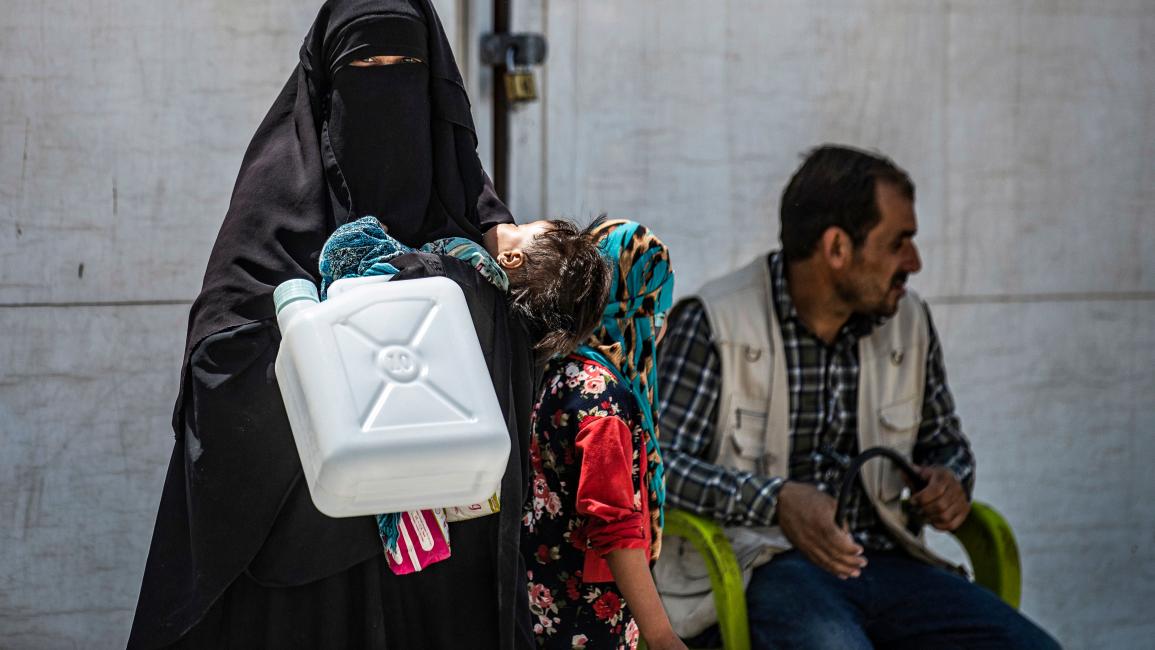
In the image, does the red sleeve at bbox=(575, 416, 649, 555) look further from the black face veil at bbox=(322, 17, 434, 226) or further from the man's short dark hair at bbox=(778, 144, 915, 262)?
the man's short dark hair at bbox=(778, 144, 915, 262)

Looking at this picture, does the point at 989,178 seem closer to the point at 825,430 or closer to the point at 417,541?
the point at 825,430

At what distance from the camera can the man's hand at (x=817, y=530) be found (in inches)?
112

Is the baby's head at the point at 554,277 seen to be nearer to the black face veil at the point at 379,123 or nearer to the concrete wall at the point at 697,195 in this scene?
the black face veil at the point at 379,123

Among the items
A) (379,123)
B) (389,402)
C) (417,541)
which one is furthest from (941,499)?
(389,402)

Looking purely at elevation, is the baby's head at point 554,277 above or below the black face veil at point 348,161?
below

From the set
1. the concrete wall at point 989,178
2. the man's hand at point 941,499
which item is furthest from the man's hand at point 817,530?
the concrete wall at point 989,178

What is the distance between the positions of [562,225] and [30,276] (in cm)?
142

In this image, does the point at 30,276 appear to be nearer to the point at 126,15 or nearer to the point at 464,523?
the point at 126,15

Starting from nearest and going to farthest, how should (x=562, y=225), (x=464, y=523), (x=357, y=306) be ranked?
(x=357, y=306) < (x=464, y=523) < (x=562, y=225)

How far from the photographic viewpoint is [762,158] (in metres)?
3.68

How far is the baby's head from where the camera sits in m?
2.10

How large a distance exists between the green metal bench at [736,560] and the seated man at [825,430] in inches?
1.7

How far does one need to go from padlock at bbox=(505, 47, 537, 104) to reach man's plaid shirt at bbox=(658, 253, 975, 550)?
0.68 meters

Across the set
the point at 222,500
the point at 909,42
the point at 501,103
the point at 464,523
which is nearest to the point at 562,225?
the point at 464,523
